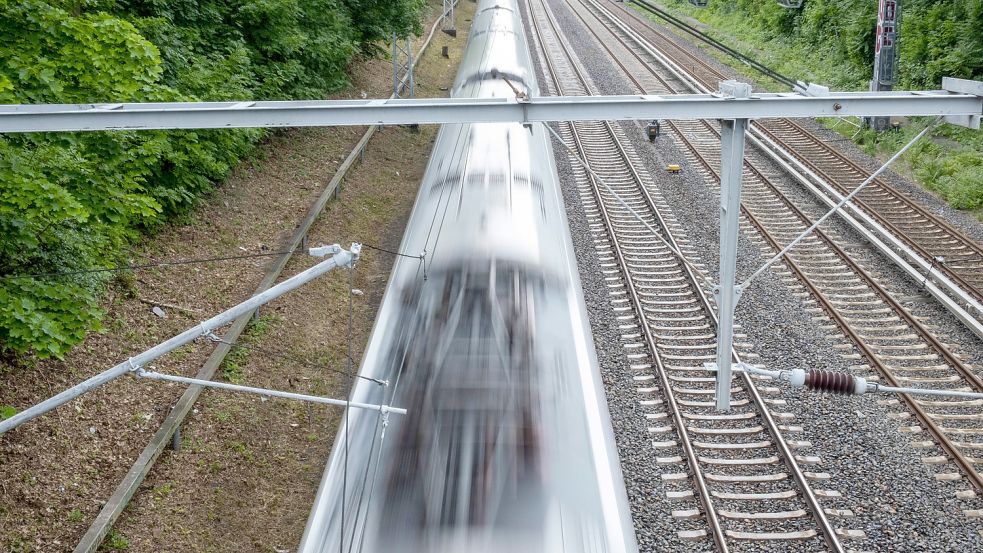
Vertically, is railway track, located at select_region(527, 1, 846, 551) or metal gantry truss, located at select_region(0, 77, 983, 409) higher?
metal gantry truss, located at select_region(0, 77, 983, 409)

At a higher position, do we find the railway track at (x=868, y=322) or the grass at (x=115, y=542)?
the railway track at (x=868, y=322)

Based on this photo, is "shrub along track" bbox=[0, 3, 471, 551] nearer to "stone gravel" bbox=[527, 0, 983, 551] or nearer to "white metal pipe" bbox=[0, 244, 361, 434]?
"white metal pipe" bbox=[0, 244, 361, 434]

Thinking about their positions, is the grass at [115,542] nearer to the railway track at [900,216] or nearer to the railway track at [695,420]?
the railway track at [695,420]

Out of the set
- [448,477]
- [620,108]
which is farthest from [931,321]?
[448,477]

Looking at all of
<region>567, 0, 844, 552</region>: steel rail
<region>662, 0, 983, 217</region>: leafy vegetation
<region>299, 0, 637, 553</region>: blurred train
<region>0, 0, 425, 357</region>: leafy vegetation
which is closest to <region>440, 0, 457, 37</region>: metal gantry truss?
<region>662, 0, 983, 217</region>: leafy vegetation

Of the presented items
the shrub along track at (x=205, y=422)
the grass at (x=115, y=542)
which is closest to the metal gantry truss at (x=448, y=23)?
the shrub along track at (x=205, y=422)

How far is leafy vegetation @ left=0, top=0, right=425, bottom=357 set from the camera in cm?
866

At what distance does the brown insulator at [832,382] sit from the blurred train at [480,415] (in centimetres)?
179

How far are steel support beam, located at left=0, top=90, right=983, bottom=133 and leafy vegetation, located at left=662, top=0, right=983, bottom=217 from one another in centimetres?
1112

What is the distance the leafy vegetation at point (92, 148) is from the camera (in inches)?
341

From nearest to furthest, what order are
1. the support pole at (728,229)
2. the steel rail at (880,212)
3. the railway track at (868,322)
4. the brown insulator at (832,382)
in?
the brown insulator at (832,382)
the support pole at (728,229)
the railway track at (868,322)
the steel rail at (880,212)

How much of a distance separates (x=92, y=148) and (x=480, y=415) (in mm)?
7657

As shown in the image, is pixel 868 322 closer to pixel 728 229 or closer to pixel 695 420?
pixel 695 420

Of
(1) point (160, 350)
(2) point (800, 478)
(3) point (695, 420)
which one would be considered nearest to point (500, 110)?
(1) point (160, 350)
